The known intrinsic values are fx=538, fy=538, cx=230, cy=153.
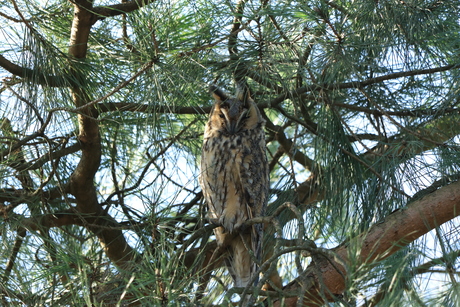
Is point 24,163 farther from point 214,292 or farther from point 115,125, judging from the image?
point 214,292

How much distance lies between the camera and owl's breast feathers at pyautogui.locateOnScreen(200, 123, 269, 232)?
221 centimetres

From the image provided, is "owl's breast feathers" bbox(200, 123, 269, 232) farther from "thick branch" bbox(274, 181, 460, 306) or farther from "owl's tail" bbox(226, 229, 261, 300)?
"thick branch" bbox(274, 181, 460, 306)

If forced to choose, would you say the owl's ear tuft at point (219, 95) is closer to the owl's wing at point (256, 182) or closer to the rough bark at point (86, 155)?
the owl's wing at point (256, 182)

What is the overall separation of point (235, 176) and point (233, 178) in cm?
1

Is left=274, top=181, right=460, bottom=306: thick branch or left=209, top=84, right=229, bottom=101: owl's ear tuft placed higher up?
left=209, top=84, right=229, bottom=101: owl's ear tuft

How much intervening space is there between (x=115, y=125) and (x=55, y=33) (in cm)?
47

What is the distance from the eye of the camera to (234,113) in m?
2.18

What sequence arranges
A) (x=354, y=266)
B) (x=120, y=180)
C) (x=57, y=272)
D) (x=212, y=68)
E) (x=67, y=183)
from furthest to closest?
1. (x=120, y=180)
2. (x=67, y=183)
3. (x=212, y=68)
4. (x=57, y=272)
5. (x=354, y=266)

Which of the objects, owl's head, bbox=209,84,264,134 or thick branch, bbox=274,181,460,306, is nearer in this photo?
thick branch, bbox=274,181,460,306

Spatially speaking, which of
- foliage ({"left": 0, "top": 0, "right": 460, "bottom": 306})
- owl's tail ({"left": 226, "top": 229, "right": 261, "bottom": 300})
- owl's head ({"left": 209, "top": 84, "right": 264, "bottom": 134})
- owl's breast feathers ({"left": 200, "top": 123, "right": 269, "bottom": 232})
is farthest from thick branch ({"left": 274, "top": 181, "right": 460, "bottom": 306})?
owl's head ({"left": 209, "top": 84, "right": 264, "bottom": 134})

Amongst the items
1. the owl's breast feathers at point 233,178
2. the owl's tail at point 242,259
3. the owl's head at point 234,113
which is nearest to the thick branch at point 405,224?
the owl's tail at point 242,259

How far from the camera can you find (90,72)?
1912mm

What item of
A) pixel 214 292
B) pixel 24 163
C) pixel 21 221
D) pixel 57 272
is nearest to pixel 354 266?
pixel 214 292

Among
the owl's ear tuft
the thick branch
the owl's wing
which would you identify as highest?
the owl's ear tuft
